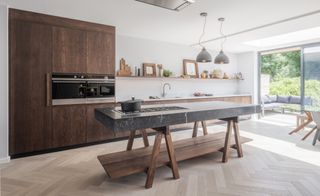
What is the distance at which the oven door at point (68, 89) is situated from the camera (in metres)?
3.52

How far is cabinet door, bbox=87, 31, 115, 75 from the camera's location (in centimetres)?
386

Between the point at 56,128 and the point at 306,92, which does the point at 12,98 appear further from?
the point at 306,92

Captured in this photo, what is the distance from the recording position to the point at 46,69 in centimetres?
344

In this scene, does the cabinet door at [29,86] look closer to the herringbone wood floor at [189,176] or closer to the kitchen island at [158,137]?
the herringbone wood floor at [189,176]

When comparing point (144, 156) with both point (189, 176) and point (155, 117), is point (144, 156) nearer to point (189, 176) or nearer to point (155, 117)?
point (189, 176)

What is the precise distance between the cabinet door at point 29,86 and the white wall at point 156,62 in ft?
5.80

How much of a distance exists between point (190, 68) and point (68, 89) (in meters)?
3.75

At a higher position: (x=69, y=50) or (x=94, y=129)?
(x=69, y=50)

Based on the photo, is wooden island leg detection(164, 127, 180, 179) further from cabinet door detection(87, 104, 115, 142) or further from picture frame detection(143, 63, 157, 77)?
picture frame detection(143, 63, 157, 77)

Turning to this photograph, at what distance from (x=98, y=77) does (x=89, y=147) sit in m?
1.41

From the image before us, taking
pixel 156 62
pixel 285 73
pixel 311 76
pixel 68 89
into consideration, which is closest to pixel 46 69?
pixel 68 89

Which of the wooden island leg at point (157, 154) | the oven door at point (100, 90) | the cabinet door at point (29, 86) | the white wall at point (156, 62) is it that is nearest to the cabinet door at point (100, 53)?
the oven door at point (100, 90)

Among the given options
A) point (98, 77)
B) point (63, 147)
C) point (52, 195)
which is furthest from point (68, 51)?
point (52, 195)

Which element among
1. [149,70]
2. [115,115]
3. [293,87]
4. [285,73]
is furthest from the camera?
[285,73]
